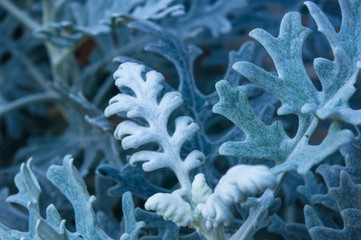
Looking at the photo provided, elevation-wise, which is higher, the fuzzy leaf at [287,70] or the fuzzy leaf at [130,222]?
the fuzzy leaf at [287,70]

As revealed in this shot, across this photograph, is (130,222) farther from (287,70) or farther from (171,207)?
(287,70)

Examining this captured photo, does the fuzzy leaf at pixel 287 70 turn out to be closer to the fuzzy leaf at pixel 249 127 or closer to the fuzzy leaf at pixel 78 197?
the fuzzy leaf at pixel 249 127

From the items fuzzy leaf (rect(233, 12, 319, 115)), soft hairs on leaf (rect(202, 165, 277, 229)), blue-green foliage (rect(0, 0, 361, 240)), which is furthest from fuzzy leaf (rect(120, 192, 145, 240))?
fuzzy leaf (rect(233, 12, 319, 115))

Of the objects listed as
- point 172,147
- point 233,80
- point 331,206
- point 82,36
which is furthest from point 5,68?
point 331,206

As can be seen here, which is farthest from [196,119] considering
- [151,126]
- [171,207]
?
[171,207]

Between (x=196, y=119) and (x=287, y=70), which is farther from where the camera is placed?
(x=196, y=119)

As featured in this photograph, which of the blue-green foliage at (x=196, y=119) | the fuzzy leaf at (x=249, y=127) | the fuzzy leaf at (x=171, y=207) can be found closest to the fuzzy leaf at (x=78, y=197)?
the blue-green foliage at (x=196, y=119)
